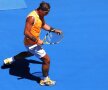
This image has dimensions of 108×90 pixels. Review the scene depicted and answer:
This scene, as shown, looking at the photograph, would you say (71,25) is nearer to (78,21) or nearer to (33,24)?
(78,21)

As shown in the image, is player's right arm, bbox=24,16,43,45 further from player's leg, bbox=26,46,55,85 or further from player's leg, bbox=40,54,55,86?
player's leg, bbox=40,54,55,86

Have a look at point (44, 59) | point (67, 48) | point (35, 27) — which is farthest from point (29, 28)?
point (67, 48)

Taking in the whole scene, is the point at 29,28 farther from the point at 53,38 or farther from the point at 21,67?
the point at 21,67

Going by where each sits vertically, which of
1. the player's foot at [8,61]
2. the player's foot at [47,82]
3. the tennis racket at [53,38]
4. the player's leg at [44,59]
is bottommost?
the player's foot at [47,82]

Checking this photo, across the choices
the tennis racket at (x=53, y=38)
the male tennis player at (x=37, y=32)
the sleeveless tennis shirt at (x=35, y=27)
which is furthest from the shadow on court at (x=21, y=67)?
the sleeveless tennis shirt at (x=35, y=27)

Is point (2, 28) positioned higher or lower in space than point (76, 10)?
lower

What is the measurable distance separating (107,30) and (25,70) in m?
3.01

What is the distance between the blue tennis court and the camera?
7.38m

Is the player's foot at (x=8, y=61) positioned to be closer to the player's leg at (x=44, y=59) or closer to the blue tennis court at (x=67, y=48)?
the blue tennis court at (x=67, y=48)

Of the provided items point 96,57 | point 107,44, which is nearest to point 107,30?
point 107,44

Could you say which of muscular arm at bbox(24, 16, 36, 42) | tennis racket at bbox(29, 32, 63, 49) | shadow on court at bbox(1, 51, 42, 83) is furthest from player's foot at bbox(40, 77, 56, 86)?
muscular arm at bbox(24, 16, 36, 42)

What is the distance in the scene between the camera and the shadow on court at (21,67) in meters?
7.52

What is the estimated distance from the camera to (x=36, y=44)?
23.0 ft

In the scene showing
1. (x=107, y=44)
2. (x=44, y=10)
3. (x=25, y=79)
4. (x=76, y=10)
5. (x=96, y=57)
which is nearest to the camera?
(x=44, y=10)
